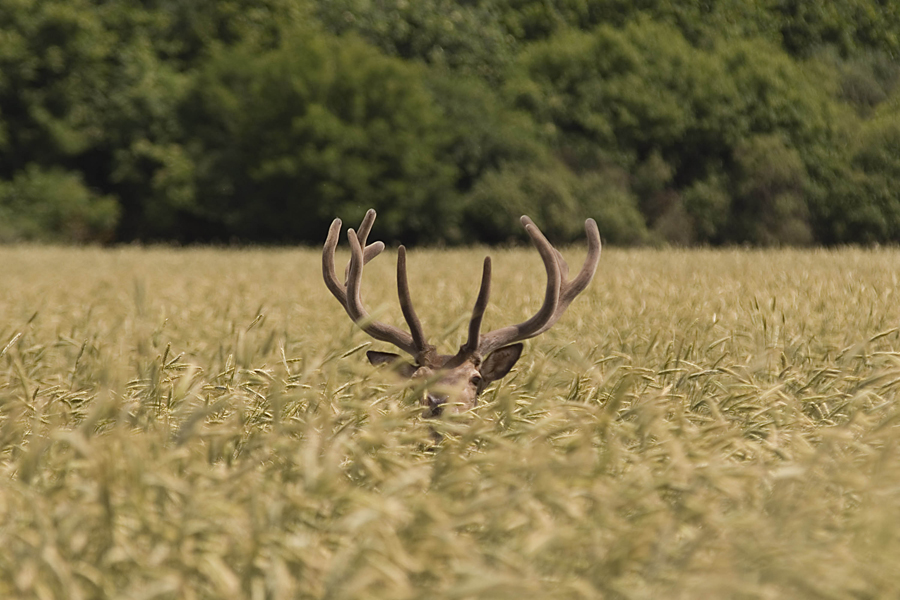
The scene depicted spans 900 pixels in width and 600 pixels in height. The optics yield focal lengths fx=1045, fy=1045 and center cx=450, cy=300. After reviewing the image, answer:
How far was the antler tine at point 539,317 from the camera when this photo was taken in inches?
159

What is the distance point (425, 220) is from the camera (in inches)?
1036

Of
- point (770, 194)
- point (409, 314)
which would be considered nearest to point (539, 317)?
point (409, 314)

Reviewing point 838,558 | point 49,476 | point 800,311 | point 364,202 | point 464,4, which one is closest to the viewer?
point 838,558

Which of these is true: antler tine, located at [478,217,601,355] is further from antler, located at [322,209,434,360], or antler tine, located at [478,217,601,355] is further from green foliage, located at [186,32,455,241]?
green foliage, located at [186,32,455,241]

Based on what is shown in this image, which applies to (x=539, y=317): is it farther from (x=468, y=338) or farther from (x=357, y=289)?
(x=357, y=289)

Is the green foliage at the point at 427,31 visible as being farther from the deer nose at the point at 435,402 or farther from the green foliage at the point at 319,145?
the deer nose at the point at 435,402

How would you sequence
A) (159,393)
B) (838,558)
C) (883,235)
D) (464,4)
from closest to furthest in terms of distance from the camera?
1. (838,558)
2. (159,393)
3. (883,235)
4. (464,4)

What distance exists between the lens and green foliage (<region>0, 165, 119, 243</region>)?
89.1 ft

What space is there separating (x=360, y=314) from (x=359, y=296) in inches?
3.1

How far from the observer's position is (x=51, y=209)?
27203 mm

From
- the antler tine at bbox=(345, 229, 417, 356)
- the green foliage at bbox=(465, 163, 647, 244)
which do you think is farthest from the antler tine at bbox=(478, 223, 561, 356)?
the green foliage at bbox=(465, 163, 647, 244)

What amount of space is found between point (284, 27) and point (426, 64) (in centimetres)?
432

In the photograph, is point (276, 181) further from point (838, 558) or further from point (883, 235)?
point (838, 558)

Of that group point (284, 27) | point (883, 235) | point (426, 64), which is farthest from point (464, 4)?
point (883, 235)
